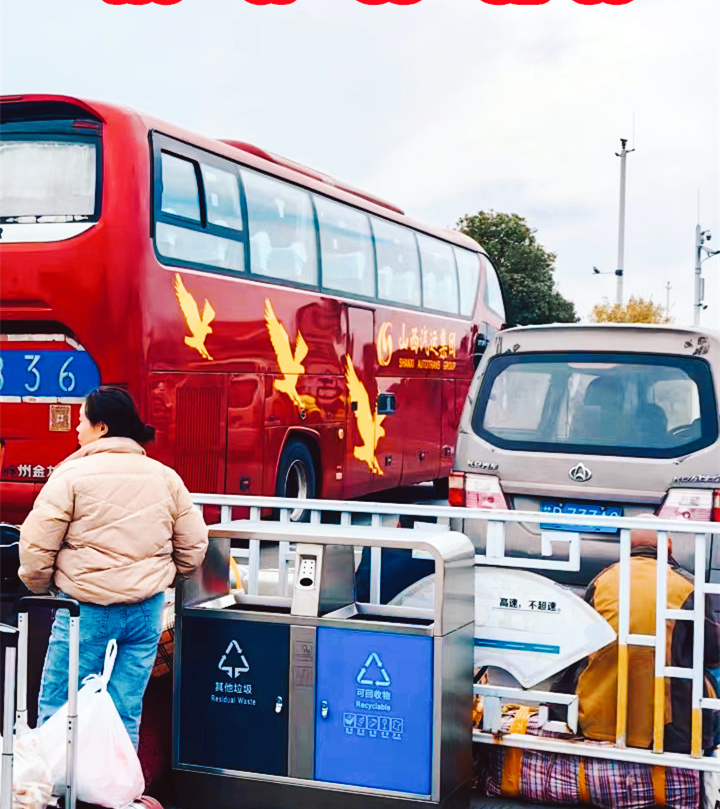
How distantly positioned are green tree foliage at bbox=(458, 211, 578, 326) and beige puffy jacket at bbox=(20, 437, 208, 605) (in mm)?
48948

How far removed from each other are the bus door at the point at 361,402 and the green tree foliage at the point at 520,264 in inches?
1540

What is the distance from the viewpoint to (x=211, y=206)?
10398 millimetres

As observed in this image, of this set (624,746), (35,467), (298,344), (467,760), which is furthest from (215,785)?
(298,344)

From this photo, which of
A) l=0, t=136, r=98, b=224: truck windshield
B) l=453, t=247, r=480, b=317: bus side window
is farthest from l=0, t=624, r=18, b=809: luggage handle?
l=453, t=247, r=480, b=317: bus side window

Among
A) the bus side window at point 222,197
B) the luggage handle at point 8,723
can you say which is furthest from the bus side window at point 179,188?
the luggage handle at point 8,723

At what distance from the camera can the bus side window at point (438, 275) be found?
15.8 metres

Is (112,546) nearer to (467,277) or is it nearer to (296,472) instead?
(296,472)

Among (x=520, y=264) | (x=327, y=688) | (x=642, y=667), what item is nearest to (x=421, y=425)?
(x=642, y=667)

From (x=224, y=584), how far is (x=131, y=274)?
465 cm

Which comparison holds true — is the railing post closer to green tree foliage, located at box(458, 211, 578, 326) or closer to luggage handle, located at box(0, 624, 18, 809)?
luggage handle, located at box(0, 624, 18, 809)

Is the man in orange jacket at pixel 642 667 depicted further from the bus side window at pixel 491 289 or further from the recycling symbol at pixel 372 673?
the bus side window at pixel 491 289

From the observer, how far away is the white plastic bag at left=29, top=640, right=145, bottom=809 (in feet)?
13.7

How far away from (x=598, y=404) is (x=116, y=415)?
344 centimetres

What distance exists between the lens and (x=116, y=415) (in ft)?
15.2
